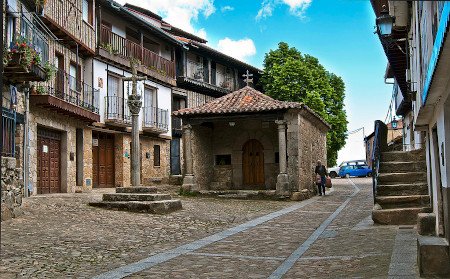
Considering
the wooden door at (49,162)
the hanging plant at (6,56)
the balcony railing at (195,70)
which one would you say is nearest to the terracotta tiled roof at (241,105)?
the wooden door at (49,162)

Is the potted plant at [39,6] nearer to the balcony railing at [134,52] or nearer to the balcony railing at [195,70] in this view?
the balcony railing at [134,52]

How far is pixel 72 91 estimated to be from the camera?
18.6 metres

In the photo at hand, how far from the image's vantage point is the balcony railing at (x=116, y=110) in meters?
21.4

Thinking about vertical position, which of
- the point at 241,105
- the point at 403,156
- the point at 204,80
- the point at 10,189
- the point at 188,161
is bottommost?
the point at 10,189

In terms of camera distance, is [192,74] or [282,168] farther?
[192,74]

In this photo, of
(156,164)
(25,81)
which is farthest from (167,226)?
(156,164)

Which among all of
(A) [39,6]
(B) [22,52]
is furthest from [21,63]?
(A) [39,6]

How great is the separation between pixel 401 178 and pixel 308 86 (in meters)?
23.0

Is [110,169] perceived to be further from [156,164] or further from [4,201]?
[4,201]

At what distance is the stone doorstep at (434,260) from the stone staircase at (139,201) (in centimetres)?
→ 793

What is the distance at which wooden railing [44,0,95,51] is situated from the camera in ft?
55.3

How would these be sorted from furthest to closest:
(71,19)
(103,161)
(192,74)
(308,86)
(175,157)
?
1. (308,86)
2. (192,74)
3. (175,157)
4. (103,161)
5. (71,19)

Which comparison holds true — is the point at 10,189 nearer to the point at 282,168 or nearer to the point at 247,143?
the point at 282,168

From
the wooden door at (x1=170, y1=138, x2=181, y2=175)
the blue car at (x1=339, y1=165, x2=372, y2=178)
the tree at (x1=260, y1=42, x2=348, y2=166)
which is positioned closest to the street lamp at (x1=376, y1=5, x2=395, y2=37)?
the wooden door at (x1=170, y1=138, x2=181, y2=175)
